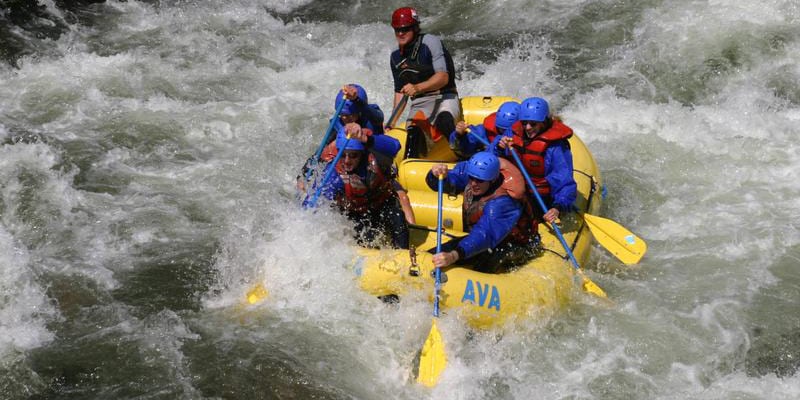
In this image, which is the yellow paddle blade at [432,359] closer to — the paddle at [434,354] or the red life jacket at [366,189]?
→ the paddle at [434,354]

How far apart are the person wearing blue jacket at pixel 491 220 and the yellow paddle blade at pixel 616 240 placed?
2.37ft

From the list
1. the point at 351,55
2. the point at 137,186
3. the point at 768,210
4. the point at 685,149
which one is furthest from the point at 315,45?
the point at 768,210

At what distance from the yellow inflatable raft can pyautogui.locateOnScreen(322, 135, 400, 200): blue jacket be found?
475 millimetres

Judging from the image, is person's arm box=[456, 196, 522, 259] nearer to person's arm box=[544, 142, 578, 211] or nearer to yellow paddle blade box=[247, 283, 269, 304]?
person's arm box=[544, 142, 578, 211]

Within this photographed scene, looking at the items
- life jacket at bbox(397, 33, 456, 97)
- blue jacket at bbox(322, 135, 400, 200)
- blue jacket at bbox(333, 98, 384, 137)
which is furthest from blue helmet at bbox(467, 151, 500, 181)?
life jacket at bbox(397, 33, 456, 97)

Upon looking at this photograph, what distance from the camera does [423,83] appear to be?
721 cm

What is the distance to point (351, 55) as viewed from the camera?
1106 cm

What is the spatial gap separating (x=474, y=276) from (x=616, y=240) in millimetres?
1514

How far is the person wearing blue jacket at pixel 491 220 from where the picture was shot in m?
5.59

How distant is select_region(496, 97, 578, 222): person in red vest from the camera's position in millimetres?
6309

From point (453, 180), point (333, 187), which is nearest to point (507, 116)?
point (453, 180)

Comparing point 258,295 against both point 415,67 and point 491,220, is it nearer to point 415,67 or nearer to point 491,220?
point 491,220

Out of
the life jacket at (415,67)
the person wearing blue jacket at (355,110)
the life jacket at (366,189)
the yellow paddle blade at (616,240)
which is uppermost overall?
the life jacket at (415,67)

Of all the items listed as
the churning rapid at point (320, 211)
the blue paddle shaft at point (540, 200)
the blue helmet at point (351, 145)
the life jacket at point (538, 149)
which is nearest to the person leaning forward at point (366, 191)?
the blue helmet at point (351, 145)
